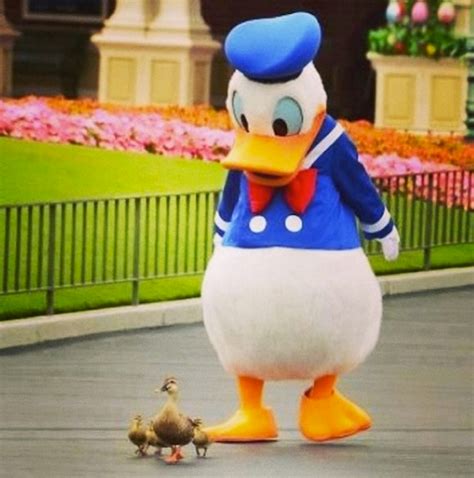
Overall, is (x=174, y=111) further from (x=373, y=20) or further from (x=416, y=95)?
(x=373, y=20)

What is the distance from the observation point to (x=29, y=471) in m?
12.1

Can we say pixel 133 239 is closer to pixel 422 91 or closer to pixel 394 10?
pixel 394 10

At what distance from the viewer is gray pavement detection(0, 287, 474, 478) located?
12.3 m

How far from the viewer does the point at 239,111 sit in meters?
12.8

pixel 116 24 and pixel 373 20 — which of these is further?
pixel 373 20

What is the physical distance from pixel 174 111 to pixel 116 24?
350 cm

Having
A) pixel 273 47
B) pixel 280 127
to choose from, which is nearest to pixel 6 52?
pixel 280 127

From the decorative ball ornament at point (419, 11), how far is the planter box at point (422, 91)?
3.99 feet

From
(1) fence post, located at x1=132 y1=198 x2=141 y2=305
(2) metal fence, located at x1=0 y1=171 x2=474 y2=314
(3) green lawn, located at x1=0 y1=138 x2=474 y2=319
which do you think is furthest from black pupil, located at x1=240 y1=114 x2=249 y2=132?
(1) fence post, located at x1=132 y1=198 x2=141 y2=305

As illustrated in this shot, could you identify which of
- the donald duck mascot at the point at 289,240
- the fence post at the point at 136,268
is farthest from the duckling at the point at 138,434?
the fence post at the point at 136,268

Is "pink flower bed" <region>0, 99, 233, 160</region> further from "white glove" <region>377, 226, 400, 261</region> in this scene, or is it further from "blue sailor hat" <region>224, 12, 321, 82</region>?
"blue sailor hat" <region>224, 12, 321, 82</region>

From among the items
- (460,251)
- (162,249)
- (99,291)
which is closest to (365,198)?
(99,291)

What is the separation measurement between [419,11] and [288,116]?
1764 cm

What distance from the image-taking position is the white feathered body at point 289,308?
41.4ft
